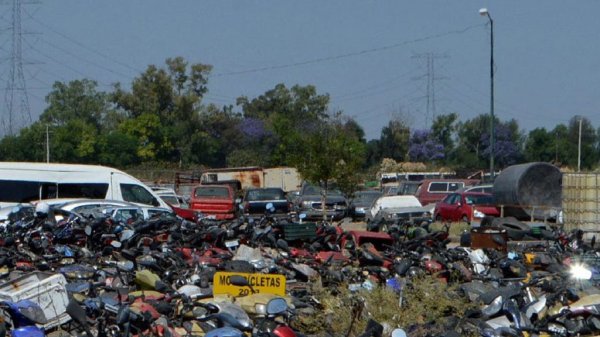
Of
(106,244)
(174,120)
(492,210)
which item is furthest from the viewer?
(174,120)

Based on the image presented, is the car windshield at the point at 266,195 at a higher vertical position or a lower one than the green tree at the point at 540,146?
lower

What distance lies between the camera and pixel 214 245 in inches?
704

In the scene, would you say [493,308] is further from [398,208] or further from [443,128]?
[443,128]

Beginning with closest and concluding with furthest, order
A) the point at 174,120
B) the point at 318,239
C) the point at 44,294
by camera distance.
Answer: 1. the point at 44,294
2. the point at 318,239
3. the point at 174,120

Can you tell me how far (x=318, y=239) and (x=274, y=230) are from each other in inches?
34.0

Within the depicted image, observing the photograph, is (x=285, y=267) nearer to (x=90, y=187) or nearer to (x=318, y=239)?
(x=318, y=239)

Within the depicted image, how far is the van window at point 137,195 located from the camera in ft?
96.1

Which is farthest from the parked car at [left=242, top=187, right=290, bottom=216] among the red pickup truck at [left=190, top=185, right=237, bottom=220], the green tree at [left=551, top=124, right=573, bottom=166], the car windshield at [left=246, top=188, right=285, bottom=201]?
the green tree at [left=551, top=124, right=573, bottom=166]

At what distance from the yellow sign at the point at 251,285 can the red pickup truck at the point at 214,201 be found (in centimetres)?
2409

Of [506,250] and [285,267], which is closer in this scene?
[285,267]

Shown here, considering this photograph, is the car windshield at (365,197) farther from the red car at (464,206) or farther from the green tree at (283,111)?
the green tree at (283,111)

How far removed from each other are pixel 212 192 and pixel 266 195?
240 centimetres

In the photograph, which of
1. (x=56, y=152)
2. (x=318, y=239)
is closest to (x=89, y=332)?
(x=318, y=239)

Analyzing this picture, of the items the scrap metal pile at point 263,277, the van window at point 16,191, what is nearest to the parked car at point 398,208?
the van window at point 16,191
